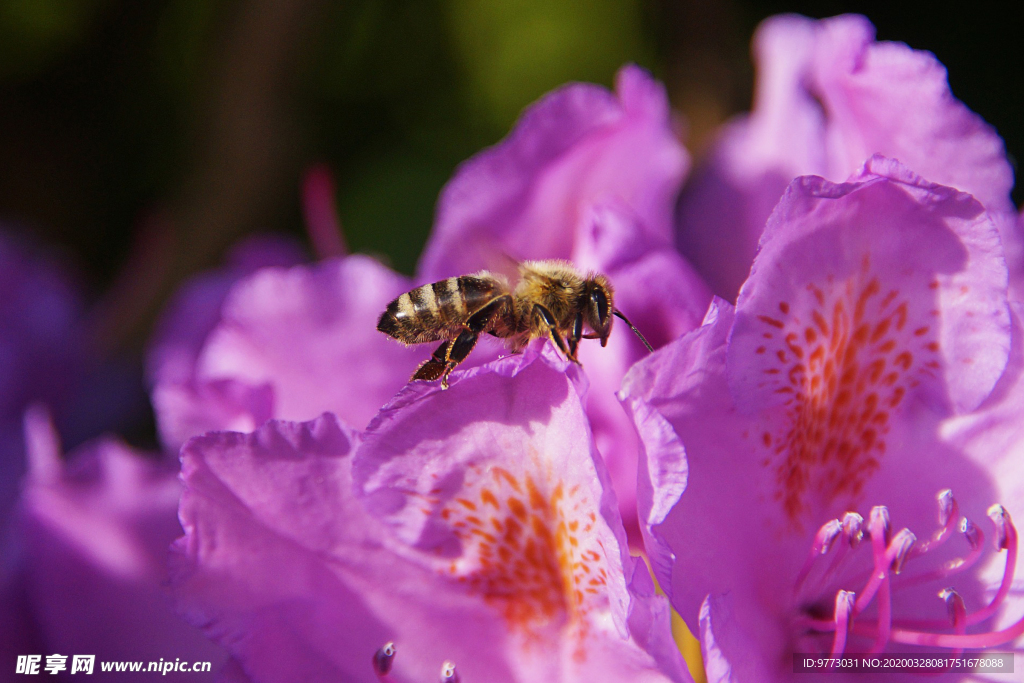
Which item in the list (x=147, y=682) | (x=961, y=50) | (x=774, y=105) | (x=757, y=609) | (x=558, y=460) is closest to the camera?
(x=558, y=460)

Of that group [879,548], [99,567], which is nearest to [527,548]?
[879,548]

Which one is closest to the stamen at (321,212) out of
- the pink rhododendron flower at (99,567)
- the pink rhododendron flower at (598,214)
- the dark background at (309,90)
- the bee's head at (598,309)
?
the pink rhododendron flower at (598,214)

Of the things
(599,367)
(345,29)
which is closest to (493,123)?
(345,29)

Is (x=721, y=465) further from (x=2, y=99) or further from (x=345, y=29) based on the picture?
(x=2, y=99)

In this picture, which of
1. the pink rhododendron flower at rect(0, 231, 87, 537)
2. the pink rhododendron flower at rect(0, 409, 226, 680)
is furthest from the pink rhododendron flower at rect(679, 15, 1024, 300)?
the pink rhododendron flower at rect(0, 231, 87, 537)

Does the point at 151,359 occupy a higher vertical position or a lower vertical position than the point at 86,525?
higher

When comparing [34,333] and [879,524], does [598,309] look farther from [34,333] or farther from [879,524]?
[34,333]
